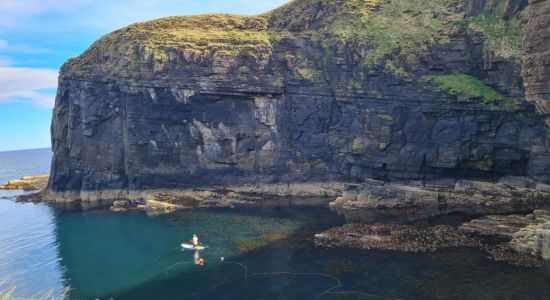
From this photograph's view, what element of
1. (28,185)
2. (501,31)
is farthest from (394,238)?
(28,185)

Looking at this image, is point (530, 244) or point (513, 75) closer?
point (530, 244)

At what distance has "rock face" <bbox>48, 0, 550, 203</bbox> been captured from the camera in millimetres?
57850

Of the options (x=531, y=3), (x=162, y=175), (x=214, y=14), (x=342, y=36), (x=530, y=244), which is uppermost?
(x=214, y=14)

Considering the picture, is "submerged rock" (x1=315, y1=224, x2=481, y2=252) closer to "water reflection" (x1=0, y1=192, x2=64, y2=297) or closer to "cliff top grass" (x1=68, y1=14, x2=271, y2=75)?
"water reflection" (x1=0, y1=192, x2=64, y2=297)

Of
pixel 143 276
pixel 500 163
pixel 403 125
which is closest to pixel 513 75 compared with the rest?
pixel 500 163

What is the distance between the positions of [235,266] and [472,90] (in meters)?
42.8

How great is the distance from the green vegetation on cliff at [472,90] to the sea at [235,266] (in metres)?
25.6

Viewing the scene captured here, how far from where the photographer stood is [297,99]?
7056 cm

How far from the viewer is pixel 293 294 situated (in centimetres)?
2981

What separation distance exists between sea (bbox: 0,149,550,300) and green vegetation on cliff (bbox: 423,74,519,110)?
2559 cm

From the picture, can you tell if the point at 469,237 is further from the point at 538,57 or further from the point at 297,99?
the point at 297,99

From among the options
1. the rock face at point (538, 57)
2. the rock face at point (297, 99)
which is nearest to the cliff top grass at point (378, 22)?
the rock face at point (297, 99)

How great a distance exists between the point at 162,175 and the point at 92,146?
1590cm

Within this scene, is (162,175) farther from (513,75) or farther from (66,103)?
(513,75)
